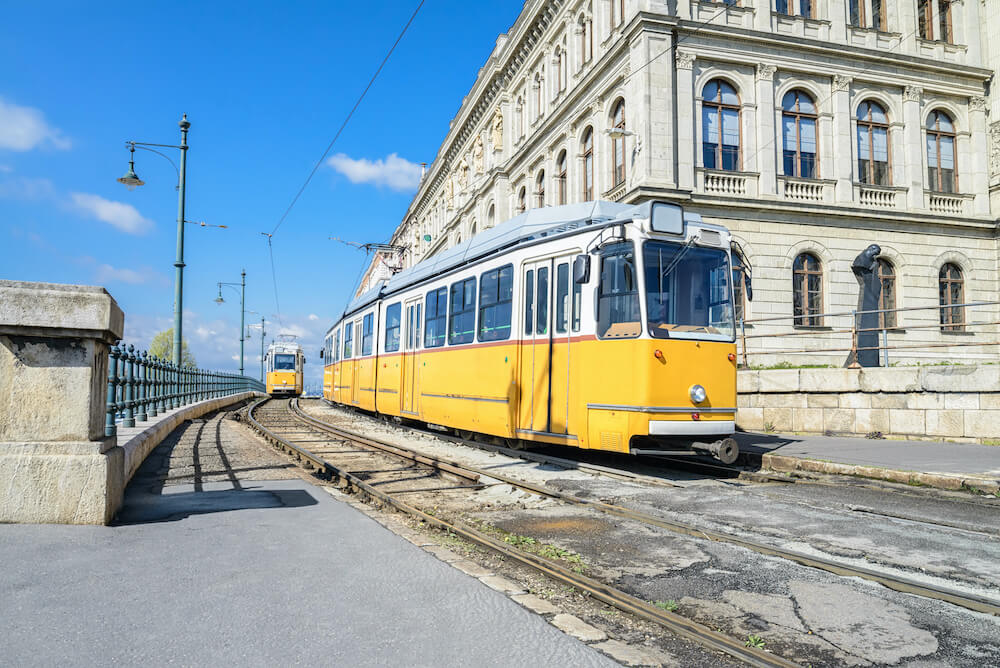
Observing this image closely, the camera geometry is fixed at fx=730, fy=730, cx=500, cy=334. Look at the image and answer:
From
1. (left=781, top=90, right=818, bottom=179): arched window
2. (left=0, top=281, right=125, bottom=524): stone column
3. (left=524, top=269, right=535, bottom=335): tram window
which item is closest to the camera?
(left=0, top=281, right=125, bottom=524): stone column

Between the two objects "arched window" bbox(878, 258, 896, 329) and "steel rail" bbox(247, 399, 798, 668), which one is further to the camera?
"arched window" bbox(878, 258, 896, 329)

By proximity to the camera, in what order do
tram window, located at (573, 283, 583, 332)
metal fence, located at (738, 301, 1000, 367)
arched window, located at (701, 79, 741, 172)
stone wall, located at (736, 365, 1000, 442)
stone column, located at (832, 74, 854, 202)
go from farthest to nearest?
stone column, located at (832, 74, 854, 202)
arched window, located at (701, 79, 741, 172)
metal fence, located at (738, 301, 1000, 367)
stone wall, located at (736, 365, 1000, 442)
tram window, located at (573, 283, 583, 332)

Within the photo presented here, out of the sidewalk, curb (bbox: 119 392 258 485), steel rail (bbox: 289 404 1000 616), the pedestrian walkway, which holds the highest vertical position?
curb (bbox: 119 392 258 485)

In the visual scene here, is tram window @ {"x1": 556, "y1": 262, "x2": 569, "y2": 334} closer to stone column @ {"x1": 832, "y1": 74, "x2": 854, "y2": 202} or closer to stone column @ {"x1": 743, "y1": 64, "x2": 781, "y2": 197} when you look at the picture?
stone column @ {"x1": 743, "y1": 64, "x2": 781, "y2": 197}

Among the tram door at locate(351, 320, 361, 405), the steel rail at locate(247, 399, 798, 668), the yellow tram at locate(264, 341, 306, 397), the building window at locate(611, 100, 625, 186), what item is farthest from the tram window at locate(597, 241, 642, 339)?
the yellow tram at locate(264, 341, 306, 397)

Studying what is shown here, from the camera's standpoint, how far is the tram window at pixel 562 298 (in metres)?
10.1

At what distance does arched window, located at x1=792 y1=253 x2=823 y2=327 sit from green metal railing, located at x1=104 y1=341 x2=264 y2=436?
18868 mm

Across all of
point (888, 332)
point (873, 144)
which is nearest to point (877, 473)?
point (888, 332)

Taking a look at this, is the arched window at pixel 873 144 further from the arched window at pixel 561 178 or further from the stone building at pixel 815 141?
the arched window at pixel 561 178

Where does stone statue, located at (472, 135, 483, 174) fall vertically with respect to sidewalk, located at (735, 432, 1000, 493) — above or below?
above

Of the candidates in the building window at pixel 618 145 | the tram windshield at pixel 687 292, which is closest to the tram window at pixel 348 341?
the building window at pixel 618 145

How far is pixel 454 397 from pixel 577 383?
395cm

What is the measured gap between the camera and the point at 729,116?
947 inches

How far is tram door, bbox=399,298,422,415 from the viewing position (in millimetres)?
15469
